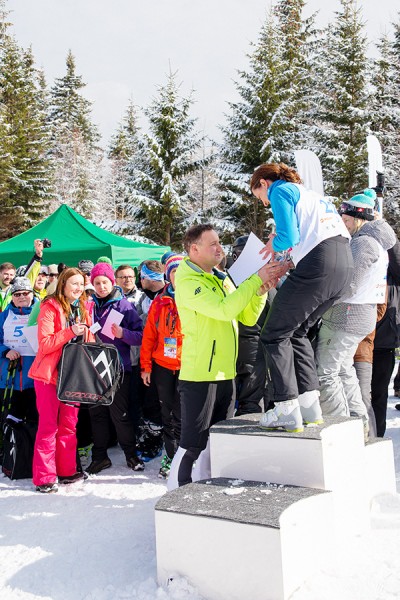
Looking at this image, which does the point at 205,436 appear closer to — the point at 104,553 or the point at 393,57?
the point at 104,553

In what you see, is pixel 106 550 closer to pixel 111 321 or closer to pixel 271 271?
pixel 271 271

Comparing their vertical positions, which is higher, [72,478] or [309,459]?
[309,459]

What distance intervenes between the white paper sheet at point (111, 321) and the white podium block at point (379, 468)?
243cm

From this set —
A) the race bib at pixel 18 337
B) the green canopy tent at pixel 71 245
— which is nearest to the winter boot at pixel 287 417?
the race bib at pixel 18 337

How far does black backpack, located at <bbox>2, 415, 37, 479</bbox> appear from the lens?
4.57 metres

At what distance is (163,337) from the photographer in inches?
181

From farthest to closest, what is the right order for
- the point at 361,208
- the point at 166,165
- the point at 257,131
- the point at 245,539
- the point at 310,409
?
1. the point at 166,165
2. the point at 257,131
3. the point at 361,208
4. the point at 310,409
5. the point at 245,539

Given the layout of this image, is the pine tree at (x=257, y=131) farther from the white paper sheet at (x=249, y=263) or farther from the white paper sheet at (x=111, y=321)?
the white paper sheet at (x=249, y=263)

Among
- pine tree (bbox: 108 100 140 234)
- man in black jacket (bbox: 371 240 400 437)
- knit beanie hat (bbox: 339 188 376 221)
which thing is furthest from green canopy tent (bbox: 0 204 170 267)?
pine tree (bbox: 108 100 140 234)

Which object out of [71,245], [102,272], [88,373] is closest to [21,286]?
[102,272]

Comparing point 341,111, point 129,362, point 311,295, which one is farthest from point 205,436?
point 341,111

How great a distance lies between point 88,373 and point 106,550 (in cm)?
151

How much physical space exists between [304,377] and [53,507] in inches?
86.6

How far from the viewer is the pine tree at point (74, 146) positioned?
35.3m
